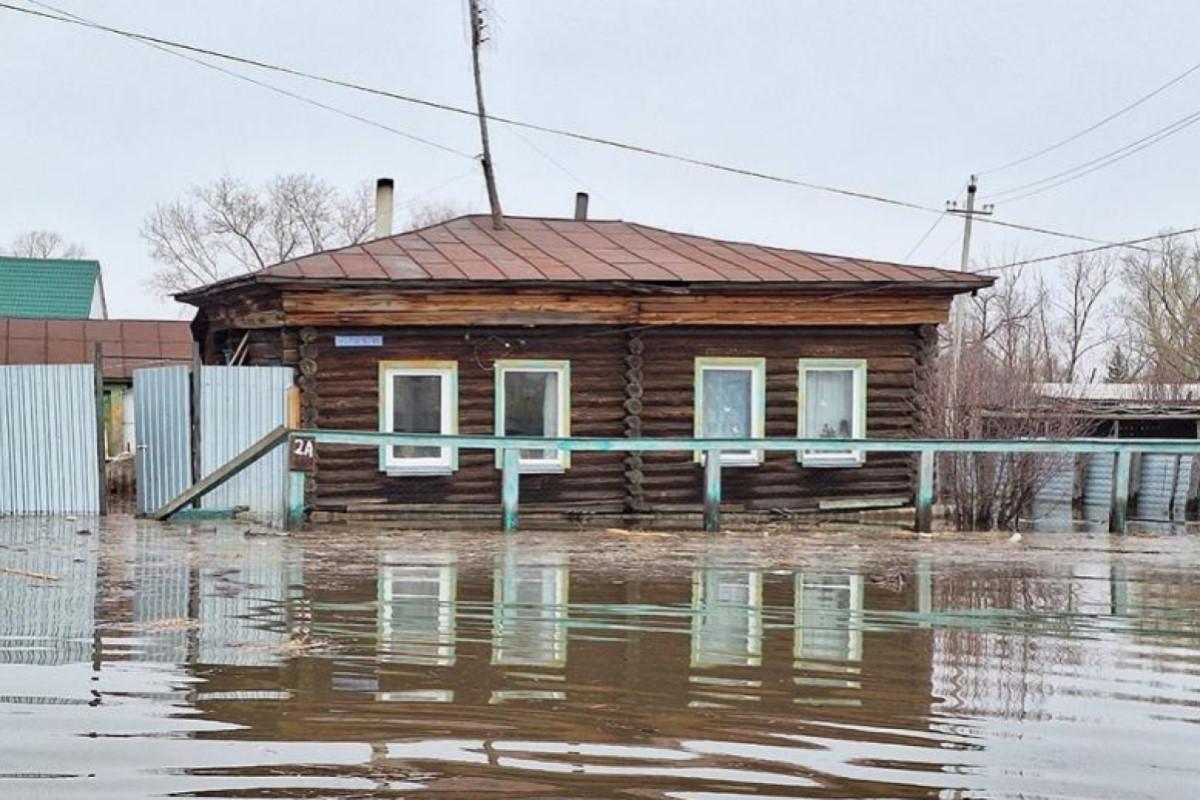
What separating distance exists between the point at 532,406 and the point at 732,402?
262cm

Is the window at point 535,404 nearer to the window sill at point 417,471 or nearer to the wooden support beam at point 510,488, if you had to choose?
the window sill at point 417,471

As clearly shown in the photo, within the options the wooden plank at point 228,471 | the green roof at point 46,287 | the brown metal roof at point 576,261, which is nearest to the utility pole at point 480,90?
the brown metal roof at point 576,261

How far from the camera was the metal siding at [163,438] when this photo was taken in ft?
51.3

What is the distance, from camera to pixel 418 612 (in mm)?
8180

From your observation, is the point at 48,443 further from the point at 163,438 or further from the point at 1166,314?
the point at 1166,314

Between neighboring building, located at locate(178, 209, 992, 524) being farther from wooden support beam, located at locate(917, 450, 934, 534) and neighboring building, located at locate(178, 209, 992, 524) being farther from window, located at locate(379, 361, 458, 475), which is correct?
wooden support beam, located at locate(917, 450, 934, 534)

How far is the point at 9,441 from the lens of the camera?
15469mm

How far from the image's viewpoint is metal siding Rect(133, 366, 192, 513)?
15648 millimetres

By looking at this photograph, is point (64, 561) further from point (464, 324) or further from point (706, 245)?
point (706, 245)

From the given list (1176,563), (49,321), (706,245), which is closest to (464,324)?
(706,245)

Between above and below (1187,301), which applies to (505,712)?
below

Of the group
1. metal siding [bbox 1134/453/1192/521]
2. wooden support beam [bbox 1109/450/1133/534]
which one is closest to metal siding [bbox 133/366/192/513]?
wooden support beam [bbox 1109/450/1133/534]

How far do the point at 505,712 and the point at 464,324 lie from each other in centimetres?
1147

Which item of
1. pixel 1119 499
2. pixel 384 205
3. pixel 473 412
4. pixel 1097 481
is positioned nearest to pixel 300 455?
pixel 473 412
